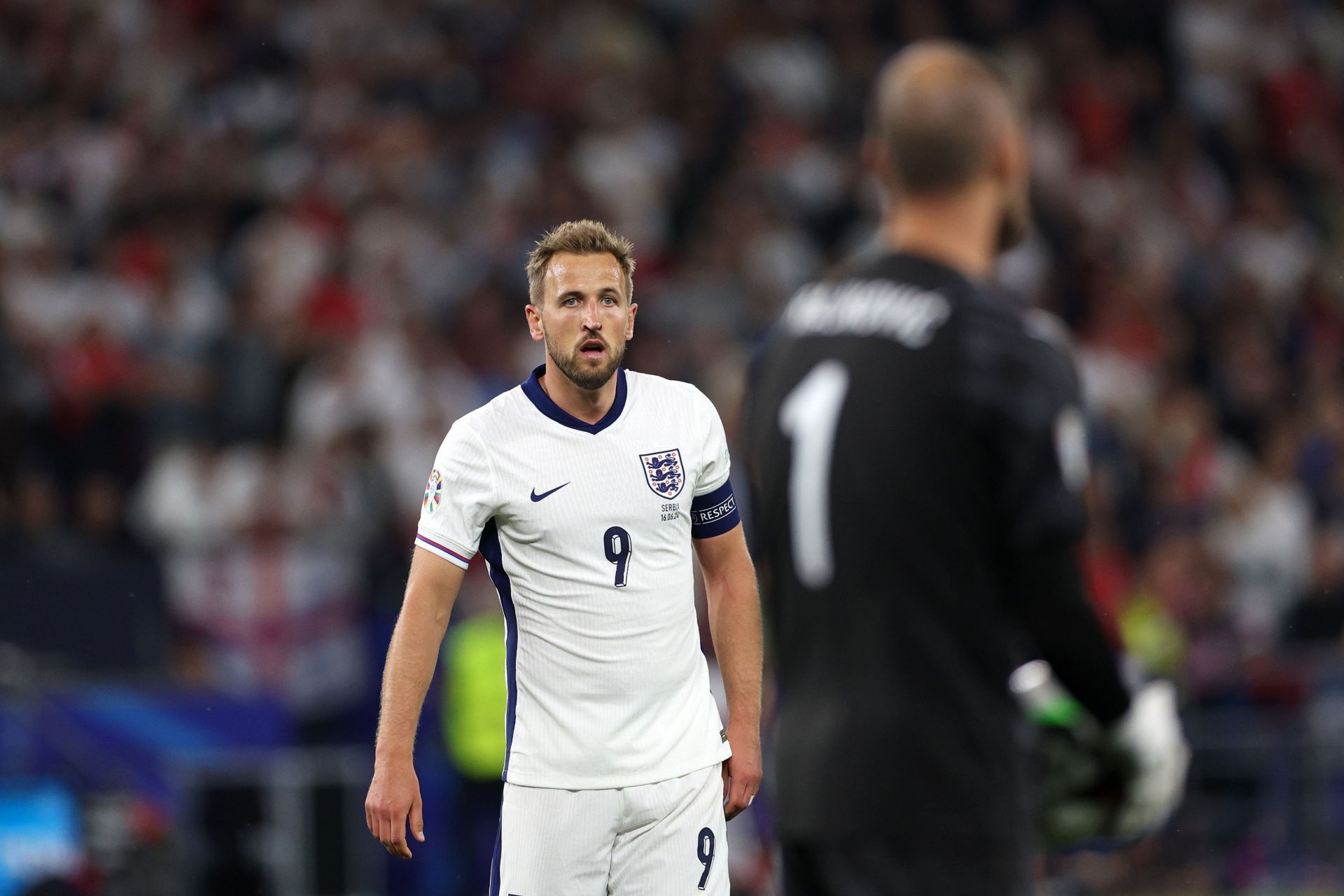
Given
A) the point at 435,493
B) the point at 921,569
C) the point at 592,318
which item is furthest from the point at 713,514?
the point at 921,569

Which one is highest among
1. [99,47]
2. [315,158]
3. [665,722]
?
[99,47]

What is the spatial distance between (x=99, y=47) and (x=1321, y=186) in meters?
11.3

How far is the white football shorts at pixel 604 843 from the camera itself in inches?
216

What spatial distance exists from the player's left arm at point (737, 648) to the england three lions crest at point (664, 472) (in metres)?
0.27

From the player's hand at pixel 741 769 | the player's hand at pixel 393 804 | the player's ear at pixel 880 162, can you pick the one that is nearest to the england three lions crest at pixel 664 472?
the player's hand at pixel 741 769

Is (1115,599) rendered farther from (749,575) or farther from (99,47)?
(99,47)

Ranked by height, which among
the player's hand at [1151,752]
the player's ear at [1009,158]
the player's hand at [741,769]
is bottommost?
the player's hand at [741,769]

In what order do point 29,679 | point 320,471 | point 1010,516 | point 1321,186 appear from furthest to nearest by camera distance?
point 1321,186
point 320,471
point 29,679
point 1010,516

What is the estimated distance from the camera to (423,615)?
5.50 meters

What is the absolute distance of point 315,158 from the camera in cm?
1501

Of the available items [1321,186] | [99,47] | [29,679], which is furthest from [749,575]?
[1321,186]

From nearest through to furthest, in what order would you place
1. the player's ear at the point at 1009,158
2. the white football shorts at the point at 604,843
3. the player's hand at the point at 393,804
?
the player's ear at the point at 1009,158
the player's hand at the point at 393,804
the white football shorts at the point at 604,843

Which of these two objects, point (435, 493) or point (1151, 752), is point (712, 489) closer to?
point (435, 493)

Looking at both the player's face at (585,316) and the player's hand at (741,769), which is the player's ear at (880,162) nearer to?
the player's face at (585,316)
